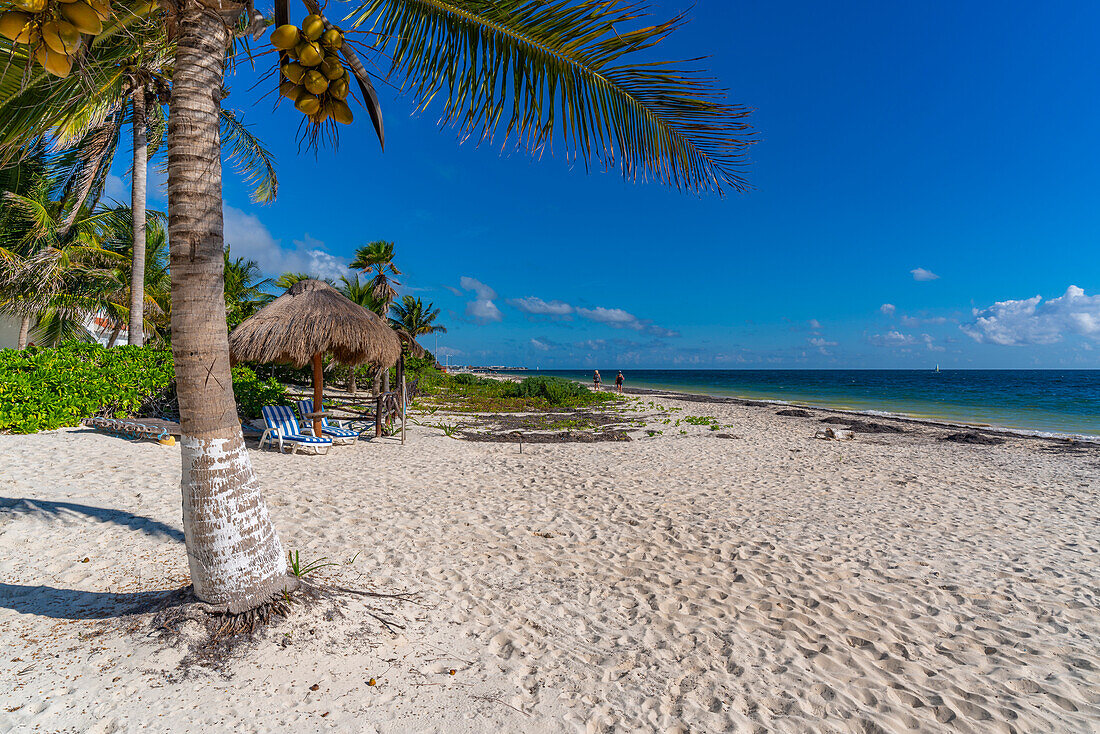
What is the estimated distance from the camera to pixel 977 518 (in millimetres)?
6195

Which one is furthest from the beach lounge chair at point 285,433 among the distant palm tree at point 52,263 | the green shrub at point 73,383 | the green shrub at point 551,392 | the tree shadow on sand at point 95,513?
the green shrub at point 551,392

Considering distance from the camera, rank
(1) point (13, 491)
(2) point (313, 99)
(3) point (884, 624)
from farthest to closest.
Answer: (1) point (13, 491)
(3) point (884, 624)
(2) point (313, 99)

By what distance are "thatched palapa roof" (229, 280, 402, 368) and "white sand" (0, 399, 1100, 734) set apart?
228 cm

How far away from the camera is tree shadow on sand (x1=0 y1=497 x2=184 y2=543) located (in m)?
4.48

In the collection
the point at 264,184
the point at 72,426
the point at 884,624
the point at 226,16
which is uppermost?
the point at 264,184

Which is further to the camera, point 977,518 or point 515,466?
point 515,466

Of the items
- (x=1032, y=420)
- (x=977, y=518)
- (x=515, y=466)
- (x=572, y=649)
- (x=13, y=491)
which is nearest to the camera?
(x=572, y=649)

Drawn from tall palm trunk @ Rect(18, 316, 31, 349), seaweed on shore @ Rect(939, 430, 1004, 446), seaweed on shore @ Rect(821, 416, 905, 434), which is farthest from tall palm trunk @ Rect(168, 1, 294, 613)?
tall palm trunk @ Rect(18, 316, 31, 349)

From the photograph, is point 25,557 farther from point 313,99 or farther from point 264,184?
point 264,184

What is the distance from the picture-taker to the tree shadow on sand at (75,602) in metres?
3.03

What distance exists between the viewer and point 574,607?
12.3 ft

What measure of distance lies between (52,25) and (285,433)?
322 inches

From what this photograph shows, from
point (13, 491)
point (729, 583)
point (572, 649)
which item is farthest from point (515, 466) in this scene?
point (13, 491)

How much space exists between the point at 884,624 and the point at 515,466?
19.2ft
